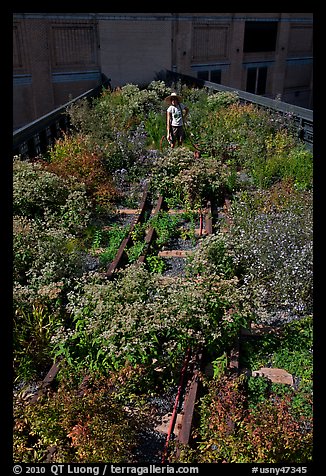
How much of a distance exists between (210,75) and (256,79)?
459cm

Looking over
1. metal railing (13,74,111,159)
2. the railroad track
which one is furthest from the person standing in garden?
the railroad track

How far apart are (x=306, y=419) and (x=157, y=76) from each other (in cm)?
2225

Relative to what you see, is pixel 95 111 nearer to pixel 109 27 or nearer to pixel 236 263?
pixel 236 263

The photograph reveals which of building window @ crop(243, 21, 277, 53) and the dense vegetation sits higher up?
building window @ crop(243, 21, 277, 53)

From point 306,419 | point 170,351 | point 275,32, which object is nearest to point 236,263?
point 170,351

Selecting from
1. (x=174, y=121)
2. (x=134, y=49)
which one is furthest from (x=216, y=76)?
(x=174, y=121)

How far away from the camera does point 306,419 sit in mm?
3803

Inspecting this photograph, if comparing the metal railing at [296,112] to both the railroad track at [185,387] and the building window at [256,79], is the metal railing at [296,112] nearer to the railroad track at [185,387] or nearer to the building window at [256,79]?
the railroad track at [185,387]

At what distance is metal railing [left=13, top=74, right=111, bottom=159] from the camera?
9.11 m

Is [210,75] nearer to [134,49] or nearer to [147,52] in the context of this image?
[147,52]

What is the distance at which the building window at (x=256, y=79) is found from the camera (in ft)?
91.5

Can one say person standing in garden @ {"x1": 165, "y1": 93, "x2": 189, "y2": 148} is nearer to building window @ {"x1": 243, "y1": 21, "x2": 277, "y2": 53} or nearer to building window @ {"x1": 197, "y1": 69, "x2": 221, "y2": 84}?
building window @ {"x1": 197, "y1": 69, "x2": 221, "y2": 84}

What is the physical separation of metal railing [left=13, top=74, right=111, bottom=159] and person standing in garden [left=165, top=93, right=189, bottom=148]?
2890 millimetres

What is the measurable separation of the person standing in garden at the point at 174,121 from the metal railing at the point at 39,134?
2890 millimetres
